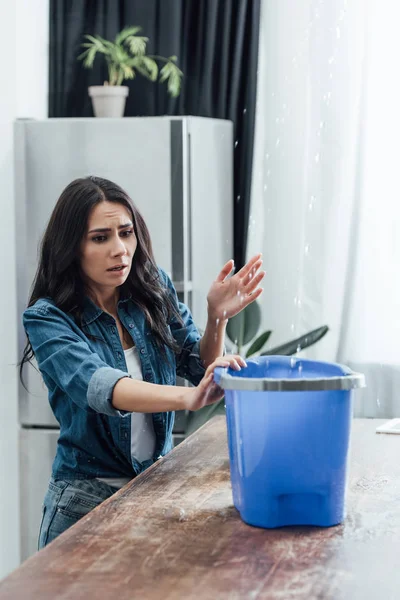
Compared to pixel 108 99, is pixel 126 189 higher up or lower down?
lower down

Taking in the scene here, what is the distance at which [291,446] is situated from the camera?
1.41 m

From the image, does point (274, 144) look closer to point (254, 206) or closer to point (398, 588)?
point (254, 206)

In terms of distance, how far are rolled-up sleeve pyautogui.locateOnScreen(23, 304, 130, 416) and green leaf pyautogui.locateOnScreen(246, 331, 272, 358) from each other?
4.85 feet

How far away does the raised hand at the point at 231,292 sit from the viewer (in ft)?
6.50

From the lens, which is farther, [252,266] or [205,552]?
[252,266]

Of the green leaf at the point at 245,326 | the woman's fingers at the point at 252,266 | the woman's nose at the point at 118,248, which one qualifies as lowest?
the green leaf at the point at 245,326

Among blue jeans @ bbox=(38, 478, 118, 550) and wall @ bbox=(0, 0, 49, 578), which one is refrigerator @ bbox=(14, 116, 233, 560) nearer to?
wall @ bbox=(0, 0, 49, 578)

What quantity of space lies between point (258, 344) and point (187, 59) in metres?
1.23

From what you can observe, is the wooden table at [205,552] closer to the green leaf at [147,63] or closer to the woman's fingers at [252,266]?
the woman's fingers at [252,266]

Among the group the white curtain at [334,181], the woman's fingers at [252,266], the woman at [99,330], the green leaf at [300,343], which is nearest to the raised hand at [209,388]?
the woman at [99,330]

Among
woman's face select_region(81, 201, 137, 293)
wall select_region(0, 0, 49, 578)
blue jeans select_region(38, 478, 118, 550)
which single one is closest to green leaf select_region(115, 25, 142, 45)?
wall select_region(0, 0, 49, 578)

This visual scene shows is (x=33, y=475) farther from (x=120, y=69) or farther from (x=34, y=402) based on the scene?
(x=120, y=69)

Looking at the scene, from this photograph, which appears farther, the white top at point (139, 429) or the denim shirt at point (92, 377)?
the white top at point (139, 429)

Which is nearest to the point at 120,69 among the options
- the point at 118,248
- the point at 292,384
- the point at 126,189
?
the point at 126,189
